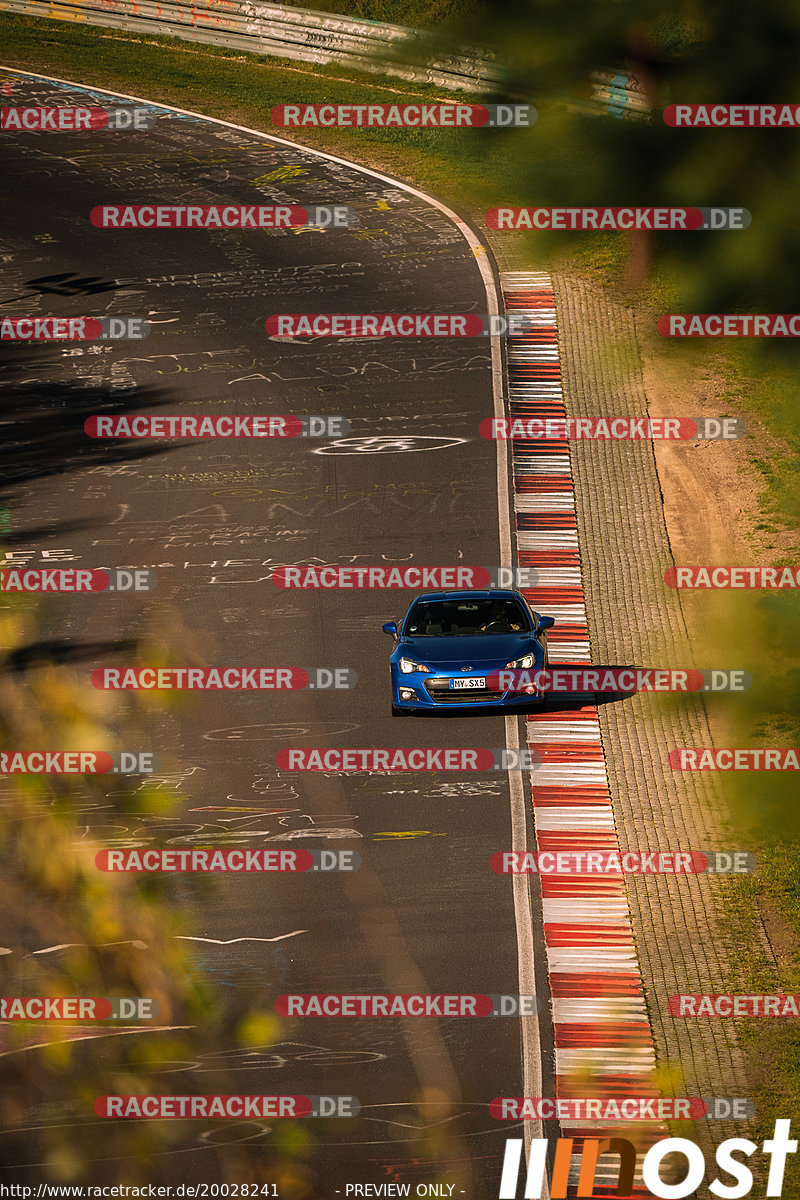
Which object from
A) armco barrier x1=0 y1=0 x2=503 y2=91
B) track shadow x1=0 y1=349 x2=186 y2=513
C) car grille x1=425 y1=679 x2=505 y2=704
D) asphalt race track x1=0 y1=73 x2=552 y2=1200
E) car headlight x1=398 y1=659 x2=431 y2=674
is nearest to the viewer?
asphalt race track x1=0 y1=73 x2=552 y2=1200

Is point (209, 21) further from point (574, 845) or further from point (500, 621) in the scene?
point (574, 845)

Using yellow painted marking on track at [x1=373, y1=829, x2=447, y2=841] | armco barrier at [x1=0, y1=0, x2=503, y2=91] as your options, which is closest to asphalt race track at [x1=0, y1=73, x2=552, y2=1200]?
yellow painted marking on track at [x1=373, y1=829, x2=447, y2=841]

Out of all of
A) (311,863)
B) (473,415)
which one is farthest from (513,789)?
(473,415)

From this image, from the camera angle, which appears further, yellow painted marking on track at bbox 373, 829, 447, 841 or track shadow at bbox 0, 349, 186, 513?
track shadow at bbox 0, 349, 186, 513

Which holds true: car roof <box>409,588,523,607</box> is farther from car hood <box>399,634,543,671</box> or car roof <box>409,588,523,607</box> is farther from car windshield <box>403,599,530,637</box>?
car hood <box>399,634,543,671</box>

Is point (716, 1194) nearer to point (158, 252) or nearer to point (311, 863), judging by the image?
point (311, 863)

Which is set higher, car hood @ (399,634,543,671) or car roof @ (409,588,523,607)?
car roof @ (409,588,523,607)

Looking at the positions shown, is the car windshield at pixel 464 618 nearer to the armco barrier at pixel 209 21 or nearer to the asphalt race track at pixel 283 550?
the asphalt race track at pixel 283 550
